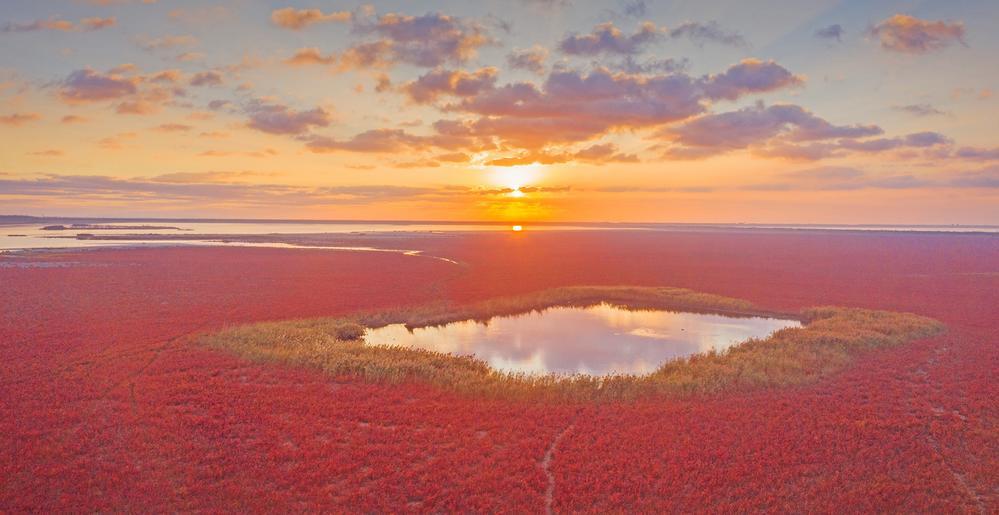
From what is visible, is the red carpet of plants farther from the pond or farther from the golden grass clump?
the pond

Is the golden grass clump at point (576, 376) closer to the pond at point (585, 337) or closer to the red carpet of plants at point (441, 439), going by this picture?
the red carpet of plants at point (441, 439)

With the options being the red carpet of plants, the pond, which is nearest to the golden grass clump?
the red carpet of plants

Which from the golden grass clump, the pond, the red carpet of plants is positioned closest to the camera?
the red carpet of plants

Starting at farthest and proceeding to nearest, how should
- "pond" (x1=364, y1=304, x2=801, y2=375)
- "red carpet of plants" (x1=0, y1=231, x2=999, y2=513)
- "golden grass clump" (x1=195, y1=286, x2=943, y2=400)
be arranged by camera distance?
"pond" (x1=364, y1=304, x2=801, y2=375) < "golden grass clump" (x1=195, y1=286, x2=943, y2=400) < "red carpet of plants" (x1=0, y1=231, x2=999, y2=513)

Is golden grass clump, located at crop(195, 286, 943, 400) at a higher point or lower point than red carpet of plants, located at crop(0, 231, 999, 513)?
higher

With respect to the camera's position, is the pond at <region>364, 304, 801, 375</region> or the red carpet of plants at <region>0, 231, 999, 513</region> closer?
the red carpet of plants at <region>0, 231, 999, 513</region>

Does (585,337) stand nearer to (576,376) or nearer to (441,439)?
(576,376)
